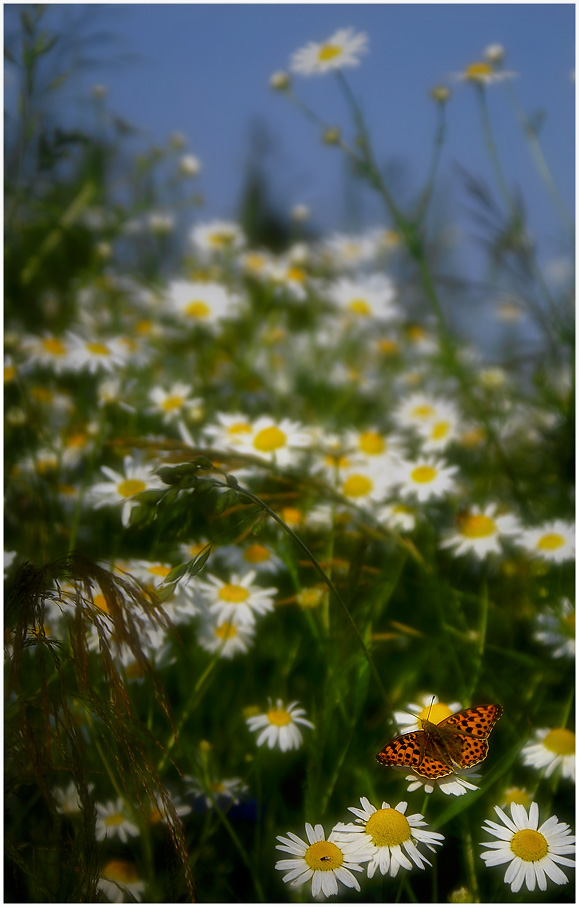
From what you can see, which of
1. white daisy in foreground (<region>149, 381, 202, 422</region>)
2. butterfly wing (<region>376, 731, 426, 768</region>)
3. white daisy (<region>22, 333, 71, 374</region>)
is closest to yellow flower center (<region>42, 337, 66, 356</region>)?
white daisy (<region>22, 333, 71, 374</region>)

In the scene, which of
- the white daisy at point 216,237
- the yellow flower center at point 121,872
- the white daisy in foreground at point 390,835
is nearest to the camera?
the white daisy in foreground at point 390,835

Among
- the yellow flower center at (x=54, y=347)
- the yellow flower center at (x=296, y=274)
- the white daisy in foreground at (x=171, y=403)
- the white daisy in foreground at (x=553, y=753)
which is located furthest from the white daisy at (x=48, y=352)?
the white daisy in foreground at (x=553, y=753)

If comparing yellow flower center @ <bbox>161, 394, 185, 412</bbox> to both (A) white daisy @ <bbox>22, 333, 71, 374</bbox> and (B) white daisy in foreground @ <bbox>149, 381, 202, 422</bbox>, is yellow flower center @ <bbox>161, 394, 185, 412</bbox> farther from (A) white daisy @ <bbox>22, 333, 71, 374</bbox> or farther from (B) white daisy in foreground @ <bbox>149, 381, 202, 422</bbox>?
(A) white daisy @ <bbox>22, 333, 71, 374</bbox>

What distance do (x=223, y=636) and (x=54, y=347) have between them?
0.50 metres

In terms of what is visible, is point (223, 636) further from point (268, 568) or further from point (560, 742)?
point (560, 742)

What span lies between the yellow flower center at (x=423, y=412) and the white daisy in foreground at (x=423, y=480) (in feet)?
0.59

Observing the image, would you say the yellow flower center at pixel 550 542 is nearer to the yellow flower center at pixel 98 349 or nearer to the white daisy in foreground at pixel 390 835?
the white daisy in foreground at pixel 390 835

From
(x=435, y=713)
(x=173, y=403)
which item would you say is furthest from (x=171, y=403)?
(x=435, y=713)

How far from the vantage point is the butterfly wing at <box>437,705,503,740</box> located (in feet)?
1.54

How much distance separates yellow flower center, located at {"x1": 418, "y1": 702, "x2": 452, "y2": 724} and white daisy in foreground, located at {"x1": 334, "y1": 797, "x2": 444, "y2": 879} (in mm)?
81

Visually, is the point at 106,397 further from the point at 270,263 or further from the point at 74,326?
the point at 270,263

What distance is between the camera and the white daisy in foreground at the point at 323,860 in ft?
1.45

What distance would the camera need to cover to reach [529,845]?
47 centimetres

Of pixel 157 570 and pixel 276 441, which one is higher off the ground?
pixel 276 441
